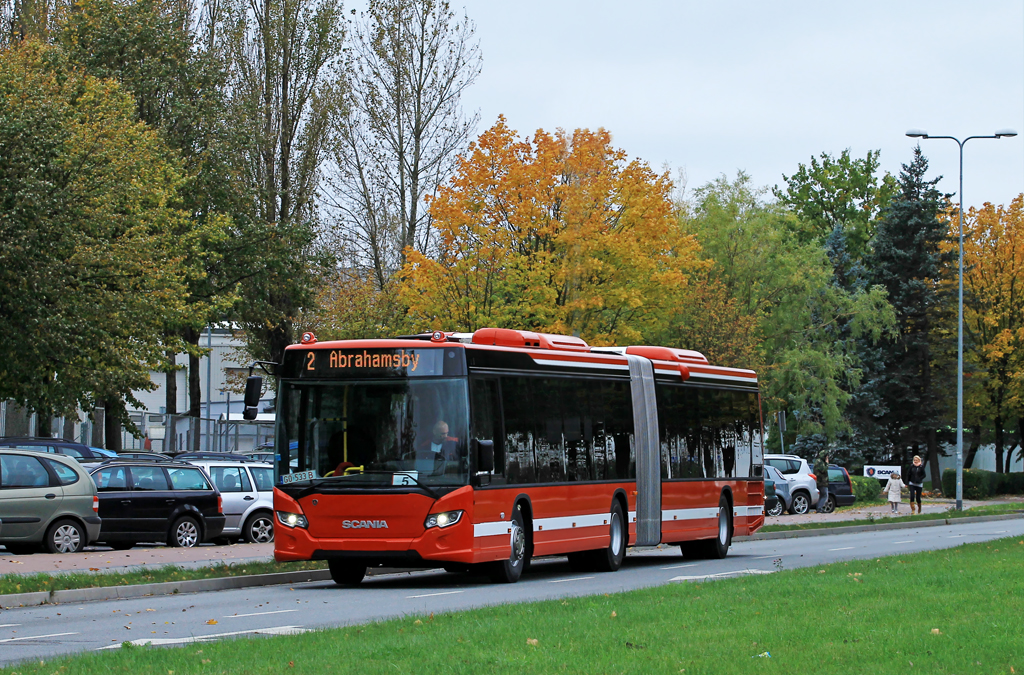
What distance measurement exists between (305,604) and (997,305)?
53.3m

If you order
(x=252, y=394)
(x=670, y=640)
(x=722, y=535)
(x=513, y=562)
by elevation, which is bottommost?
(x=722, y=535)

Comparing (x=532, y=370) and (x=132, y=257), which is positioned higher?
(x=132, y=257)

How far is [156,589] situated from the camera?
16.9 metres

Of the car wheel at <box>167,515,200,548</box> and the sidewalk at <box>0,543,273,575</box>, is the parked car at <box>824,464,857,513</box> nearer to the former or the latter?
the sidewalk at <box>0,543,273,575</box>

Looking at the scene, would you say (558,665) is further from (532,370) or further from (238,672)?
(532,370)

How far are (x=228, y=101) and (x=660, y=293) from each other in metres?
18.6

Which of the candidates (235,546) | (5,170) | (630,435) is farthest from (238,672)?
(5,170)

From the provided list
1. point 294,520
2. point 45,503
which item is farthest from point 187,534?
point 294,520

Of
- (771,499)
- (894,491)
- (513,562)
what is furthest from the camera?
(771,499)

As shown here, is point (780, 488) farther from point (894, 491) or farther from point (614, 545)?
point (614, 545)

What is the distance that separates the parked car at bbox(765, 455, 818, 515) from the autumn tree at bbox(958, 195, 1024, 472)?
2135 centimetres

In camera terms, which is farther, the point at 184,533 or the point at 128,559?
the point at 184,533

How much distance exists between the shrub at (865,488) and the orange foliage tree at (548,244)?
15978mm

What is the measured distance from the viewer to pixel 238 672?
873cm
